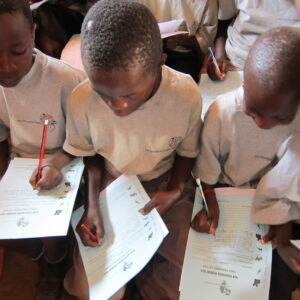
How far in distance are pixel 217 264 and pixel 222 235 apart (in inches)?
3.4

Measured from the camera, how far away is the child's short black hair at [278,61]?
64cm

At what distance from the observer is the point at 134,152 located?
0.92m

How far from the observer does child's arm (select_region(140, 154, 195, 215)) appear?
0.93 metres

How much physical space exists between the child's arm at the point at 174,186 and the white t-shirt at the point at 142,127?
0.03m

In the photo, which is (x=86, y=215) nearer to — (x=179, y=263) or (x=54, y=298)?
(x=179, y=263)

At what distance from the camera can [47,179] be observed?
36.9 inches

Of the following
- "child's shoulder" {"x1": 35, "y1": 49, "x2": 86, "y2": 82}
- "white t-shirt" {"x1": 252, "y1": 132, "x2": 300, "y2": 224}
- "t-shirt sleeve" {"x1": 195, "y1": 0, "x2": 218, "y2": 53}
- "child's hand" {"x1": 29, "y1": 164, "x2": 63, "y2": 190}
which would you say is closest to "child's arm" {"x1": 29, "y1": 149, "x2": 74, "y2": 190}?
"child's hand" {"x1": 29, "y1": 164, "x2": 63, "y2": 190}

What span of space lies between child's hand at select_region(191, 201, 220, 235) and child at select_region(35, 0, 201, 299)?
6cm

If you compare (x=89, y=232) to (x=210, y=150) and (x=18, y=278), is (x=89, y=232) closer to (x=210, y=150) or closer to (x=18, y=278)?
(x=210, y=150)

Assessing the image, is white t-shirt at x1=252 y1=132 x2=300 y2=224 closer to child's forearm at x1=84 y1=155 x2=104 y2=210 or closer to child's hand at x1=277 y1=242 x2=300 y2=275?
child's hand at x1=277 y1=242 x2=300 y2=275

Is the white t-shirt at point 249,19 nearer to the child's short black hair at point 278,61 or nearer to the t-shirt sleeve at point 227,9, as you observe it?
the t-shirt sleeve at point 227,9

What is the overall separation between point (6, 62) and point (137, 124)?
39cm

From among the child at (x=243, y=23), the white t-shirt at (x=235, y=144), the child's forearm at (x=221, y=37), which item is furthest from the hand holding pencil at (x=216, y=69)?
the white t-shirt at (x=235, y=144)

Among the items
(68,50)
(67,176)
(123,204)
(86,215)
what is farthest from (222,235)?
(68,50)
